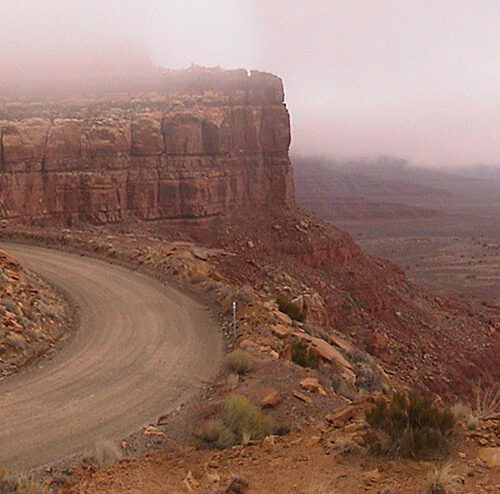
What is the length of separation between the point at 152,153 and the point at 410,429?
1133 inches

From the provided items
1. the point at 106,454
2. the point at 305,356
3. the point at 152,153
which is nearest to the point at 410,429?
the point at 106,454

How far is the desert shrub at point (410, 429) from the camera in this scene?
7.27 m

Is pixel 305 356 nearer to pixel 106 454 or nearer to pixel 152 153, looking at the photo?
pixel 106 454

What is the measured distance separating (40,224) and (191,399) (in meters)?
22.5

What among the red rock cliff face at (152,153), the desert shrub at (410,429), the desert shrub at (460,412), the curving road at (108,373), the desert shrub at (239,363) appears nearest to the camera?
the desert shrub at (410,429)

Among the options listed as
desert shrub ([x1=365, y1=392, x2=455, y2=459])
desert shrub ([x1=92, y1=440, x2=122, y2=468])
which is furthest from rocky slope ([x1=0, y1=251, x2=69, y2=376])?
desert shrub ([x1=365, y1=392, x2=455, y2=459])

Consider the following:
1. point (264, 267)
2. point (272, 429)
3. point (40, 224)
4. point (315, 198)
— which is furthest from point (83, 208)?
point (315, 198)

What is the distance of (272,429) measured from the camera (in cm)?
894

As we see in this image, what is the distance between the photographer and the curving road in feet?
29.8

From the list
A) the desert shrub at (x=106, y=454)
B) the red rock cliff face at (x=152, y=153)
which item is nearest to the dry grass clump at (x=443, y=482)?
the desert shrub at (x=106, y=454)

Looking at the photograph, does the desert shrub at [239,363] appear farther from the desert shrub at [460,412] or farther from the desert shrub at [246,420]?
the desert shrub at [460,412]

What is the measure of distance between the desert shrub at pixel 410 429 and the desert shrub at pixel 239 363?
13.9 ft

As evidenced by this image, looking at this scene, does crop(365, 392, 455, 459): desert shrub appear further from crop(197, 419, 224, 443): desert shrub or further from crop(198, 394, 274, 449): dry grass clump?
crop(197, 419, 224, 443): desert shrub

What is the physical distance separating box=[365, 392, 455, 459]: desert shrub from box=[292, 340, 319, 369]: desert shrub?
17.1 ft
